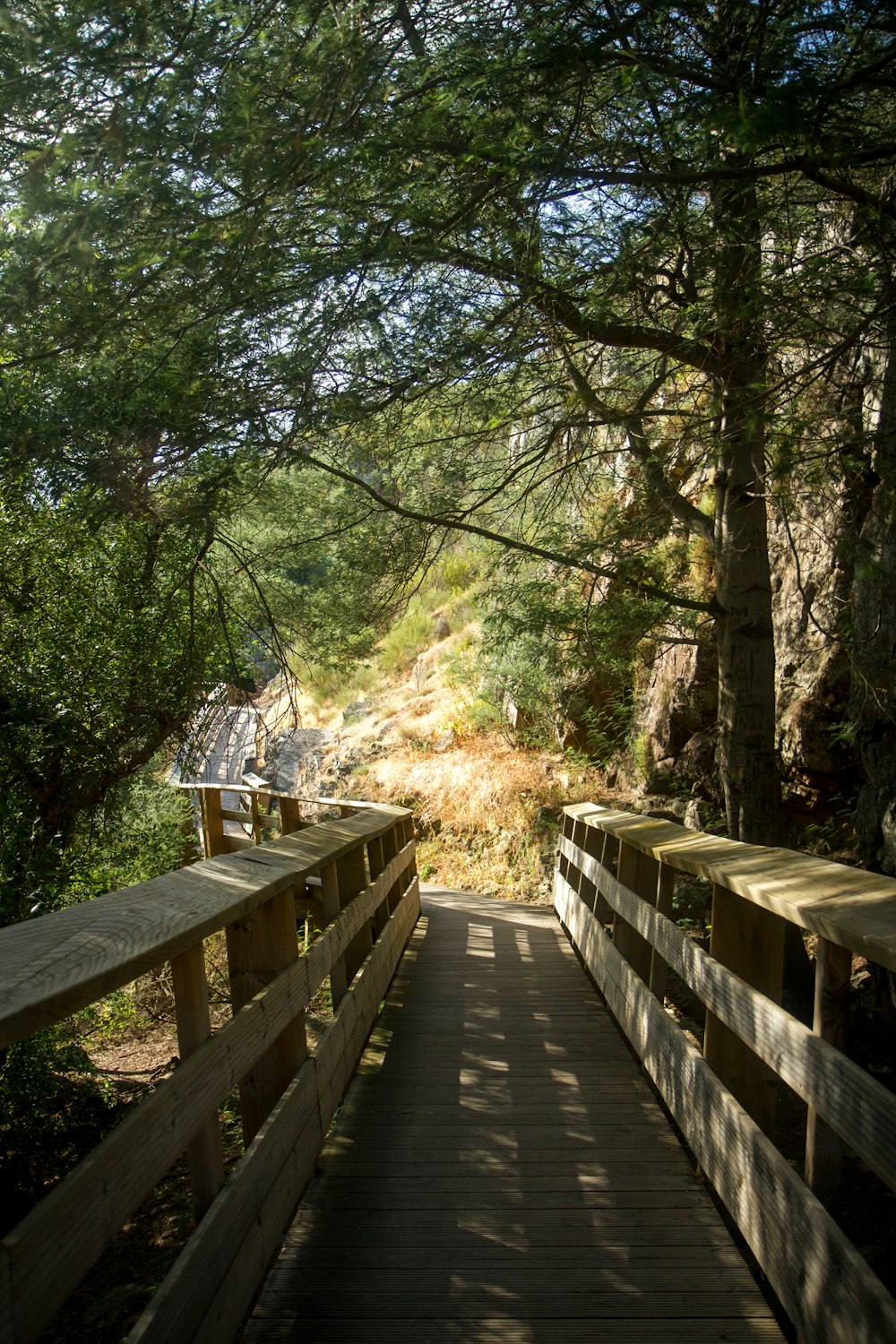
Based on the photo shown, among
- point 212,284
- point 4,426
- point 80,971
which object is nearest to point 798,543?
point 212,284

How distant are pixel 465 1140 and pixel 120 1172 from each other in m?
2.56

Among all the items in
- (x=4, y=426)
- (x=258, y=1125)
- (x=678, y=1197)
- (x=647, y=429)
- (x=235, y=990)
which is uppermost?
(x=647, y=429)

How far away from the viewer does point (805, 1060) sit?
2.52m

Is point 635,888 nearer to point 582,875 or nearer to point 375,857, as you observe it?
point 375,857

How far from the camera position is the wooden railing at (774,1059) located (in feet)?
7.18

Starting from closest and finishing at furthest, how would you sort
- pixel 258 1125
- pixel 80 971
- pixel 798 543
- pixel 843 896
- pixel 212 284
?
1. pixel 80 971
2. pixel 843 896
3. pixel 258 1125
4. pixel 212 284
5. pixel 798 543

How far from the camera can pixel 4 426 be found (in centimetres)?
523

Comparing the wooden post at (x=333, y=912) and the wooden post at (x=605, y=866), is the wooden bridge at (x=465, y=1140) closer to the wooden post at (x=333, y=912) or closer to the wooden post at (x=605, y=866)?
the wooden post at (x=333, y=912)

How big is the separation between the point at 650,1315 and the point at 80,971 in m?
1.99

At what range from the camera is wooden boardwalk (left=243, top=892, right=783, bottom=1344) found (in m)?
2.87

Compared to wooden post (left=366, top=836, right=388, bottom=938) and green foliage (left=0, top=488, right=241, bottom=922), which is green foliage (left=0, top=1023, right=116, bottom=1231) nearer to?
green foliage (left=0, top=488, right=241, bottom=922)

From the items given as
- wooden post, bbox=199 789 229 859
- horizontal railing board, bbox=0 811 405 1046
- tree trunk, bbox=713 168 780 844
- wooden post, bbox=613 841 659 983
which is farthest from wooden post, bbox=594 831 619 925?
wooden post, bbox=199 789 229 859

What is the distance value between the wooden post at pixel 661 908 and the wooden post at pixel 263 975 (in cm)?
184

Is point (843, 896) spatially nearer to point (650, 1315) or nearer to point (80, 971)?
point (650, 1315)
